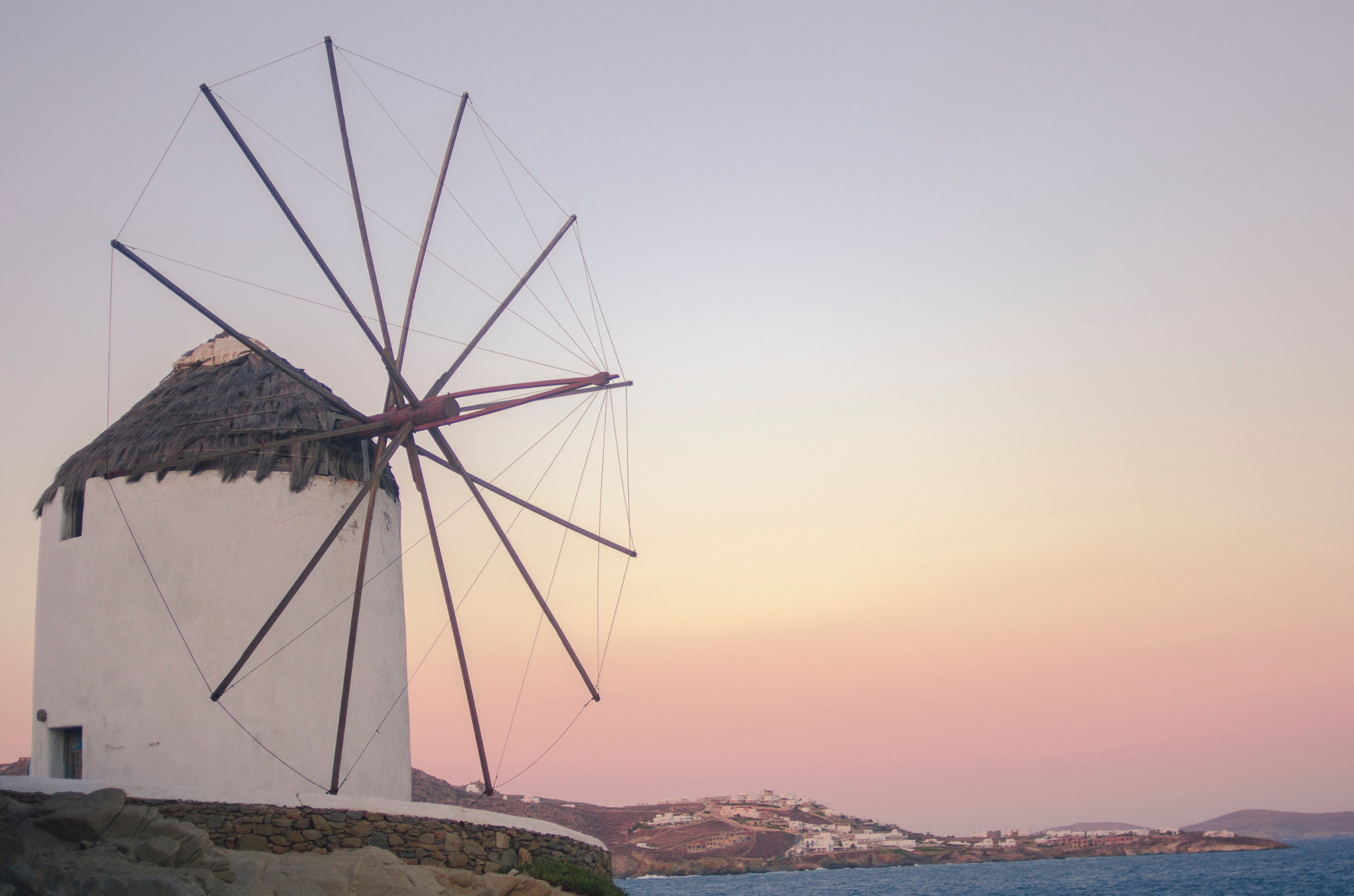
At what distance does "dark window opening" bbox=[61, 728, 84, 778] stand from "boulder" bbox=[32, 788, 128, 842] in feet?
Answer: 17.4

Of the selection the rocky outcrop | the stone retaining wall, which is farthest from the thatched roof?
the rocky outcrop

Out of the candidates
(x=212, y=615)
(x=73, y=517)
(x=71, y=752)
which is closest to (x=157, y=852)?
(x=212, y=615)

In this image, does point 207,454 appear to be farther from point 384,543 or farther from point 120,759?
point 120,759

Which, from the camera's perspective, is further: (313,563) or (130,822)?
(313,563)

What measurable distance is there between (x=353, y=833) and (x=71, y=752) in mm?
5579

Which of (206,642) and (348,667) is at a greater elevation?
(206,642)

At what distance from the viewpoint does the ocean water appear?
56188 millimetres

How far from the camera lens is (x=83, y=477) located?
1524cm

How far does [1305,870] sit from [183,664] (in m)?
83.9

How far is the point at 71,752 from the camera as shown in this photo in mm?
14305

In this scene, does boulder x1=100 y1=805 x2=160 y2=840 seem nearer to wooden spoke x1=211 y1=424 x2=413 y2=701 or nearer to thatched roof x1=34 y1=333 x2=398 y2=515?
wooden spoke x1=211 y1=424 x2=413 y2=701

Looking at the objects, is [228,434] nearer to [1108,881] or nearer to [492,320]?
[492,320]

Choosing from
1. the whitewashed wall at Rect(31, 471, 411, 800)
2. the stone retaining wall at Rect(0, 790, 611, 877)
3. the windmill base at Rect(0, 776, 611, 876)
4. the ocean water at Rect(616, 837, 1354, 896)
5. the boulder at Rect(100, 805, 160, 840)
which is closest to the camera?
the boulder at Rect(100, 805, 160, 840)

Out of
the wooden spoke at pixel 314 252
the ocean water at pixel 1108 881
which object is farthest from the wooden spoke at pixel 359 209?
the ocean water at pixel 1108 881
